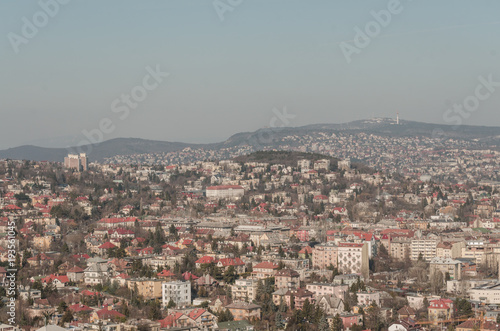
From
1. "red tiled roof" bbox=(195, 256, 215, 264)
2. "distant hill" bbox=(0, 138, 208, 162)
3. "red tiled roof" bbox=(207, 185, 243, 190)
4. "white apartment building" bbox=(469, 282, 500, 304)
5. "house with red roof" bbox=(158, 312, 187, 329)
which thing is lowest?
"white apartment building" bbox=(469, 282, 500, 304)

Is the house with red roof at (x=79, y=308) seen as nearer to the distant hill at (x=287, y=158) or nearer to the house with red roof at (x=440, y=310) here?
the house with red roof at (x=440, y=310)

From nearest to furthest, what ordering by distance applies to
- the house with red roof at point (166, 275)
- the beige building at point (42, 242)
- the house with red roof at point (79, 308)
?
the house with red roof at point (79, 308)
the house with red roof at point (166, 275)
the beige building at point (42, 242)

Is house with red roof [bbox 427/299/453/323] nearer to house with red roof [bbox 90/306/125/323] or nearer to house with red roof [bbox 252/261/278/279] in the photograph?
house with red roof [bbox 252/261/278/279]

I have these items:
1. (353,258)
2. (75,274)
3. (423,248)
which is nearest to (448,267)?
(353,258)

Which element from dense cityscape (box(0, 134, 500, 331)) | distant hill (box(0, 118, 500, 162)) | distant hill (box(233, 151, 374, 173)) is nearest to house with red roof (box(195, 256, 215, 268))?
dense cityscape (box(0, 134, 500, 331))

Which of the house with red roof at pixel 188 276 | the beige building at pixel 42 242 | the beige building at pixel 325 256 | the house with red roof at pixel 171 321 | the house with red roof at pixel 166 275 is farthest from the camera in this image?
the beige building at pixel 42 242

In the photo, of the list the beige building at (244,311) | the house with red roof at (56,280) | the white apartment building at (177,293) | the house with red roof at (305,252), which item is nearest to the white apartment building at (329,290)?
the beige building at (244,311)
